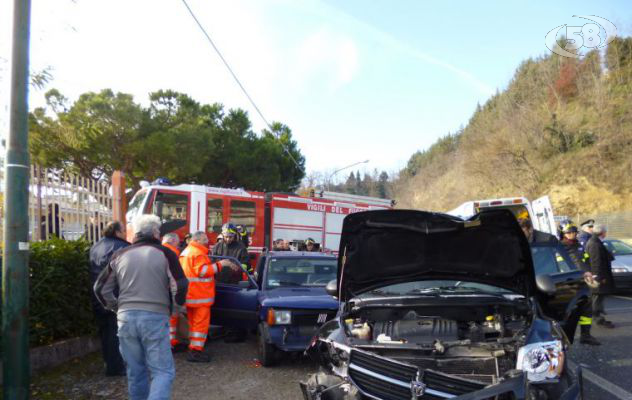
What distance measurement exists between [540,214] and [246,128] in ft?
78.8

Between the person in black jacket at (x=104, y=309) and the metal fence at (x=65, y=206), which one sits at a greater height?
the metal fence at (x=65, y=206)

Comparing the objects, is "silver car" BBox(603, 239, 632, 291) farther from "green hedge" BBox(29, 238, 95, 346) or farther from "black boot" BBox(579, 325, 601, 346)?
"green hedge" BBox(29, 238, 95, 346)

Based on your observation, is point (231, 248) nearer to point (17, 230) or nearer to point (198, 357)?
point (198, 357)

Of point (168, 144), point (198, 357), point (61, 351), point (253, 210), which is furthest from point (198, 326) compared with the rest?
point (168, 144)

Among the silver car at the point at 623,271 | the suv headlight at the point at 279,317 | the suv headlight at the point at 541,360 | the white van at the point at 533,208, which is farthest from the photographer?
the silver car at the point at 623,271

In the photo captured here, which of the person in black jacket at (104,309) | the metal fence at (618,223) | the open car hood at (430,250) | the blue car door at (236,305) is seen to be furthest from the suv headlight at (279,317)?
the metal fence at (618,223)

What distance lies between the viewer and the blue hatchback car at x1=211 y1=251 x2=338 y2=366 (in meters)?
5.95

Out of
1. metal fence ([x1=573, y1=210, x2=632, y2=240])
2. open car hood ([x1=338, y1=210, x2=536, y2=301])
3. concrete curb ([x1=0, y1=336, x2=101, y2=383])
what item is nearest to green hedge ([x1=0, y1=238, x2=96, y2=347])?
concrete curb ([x1=0, y1=336, x2=101, y2=383])

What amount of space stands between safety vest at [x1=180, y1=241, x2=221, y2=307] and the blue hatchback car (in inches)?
21.2

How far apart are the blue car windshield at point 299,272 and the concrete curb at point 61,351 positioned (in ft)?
7.86

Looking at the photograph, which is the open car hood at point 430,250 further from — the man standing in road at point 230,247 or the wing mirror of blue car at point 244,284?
the man standing in road at point 230,247

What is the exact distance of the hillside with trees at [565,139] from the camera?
1111 inches

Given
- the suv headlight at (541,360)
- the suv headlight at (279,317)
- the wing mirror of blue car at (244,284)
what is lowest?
the suv headlight at (279,317)

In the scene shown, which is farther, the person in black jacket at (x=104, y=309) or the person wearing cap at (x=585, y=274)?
the person wearing cap at (x=585, y=274)
